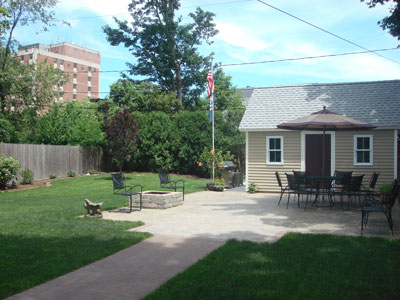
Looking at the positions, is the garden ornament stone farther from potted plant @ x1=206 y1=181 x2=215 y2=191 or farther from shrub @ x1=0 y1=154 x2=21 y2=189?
shrub @ x1=0 y1=154 x2=21 y2=189

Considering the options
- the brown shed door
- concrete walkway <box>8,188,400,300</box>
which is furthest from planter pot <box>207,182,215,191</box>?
the brown shed door

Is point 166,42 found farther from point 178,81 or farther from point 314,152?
point 314,152

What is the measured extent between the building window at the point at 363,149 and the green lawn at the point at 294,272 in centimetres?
833

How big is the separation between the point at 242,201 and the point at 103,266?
791 centimetres

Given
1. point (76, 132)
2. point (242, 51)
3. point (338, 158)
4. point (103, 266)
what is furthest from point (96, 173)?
point (103, 266)

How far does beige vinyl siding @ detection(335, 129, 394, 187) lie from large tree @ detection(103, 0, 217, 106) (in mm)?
21415

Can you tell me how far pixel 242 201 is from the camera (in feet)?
41.6

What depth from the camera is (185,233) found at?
7434 millimetres

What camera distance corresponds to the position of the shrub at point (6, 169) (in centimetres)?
1631

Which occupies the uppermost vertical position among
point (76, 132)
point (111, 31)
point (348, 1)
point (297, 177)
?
point (111, 31)

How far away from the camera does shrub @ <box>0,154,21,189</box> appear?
16.3 m

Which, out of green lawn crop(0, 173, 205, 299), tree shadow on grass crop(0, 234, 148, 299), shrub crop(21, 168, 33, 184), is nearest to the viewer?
tree shadow on grass crop(0, 234, 148, 299)

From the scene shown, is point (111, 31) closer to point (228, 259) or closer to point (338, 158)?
point (338, 158)

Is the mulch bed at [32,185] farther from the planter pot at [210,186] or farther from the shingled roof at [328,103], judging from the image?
the shingled roof at [328,103]
